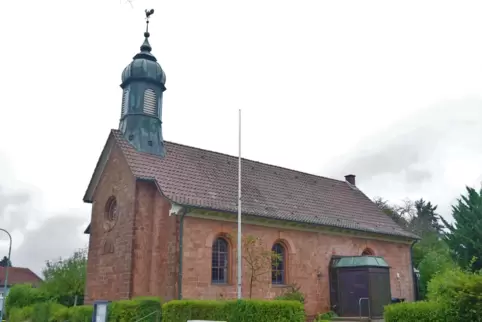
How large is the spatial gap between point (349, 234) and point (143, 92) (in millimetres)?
14543

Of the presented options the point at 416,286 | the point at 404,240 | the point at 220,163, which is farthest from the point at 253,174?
the point at 416,286

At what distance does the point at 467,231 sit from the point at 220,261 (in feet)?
52.4

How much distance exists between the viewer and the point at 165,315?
1823cm

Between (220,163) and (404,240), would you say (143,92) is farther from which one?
(404,240)

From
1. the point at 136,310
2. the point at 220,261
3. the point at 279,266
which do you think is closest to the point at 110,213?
the point at 220,261

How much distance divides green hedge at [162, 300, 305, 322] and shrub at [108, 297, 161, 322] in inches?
49.0

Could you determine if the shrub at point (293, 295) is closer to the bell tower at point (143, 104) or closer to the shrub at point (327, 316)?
the shrub at point (327, 316)

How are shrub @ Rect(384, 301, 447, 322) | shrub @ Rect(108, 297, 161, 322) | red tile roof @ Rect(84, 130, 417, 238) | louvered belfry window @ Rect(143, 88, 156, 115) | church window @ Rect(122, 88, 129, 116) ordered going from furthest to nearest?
church window @ Rect(122, 88, 129, 116) < louvered belfry window @ Rect(143, 88, 156, 115) < red tile roof @ Rect(84, 130, 417, 238) < shrub @ Rect(108, 297, 161, 322) < shrub @ Rect(384, 301, 447, 322)

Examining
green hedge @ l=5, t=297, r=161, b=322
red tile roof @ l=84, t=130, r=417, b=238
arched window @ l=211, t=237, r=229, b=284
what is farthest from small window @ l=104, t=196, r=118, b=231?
arched window @ l=211, t=237, r=229, b=284

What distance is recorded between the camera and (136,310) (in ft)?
61.2

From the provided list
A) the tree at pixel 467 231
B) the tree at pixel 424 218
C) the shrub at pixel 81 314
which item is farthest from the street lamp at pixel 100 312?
the tree at pixel 424 218

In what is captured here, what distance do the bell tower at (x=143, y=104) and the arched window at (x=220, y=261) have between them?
595 cm

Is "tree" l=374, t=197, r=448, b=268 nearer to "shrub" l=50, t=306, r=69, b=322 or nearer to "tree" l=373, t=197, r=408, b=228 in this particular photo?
"tree" l=373, t=197, r=408, b=228

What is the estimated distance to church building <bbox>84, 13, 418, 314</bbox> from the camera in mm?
22594
